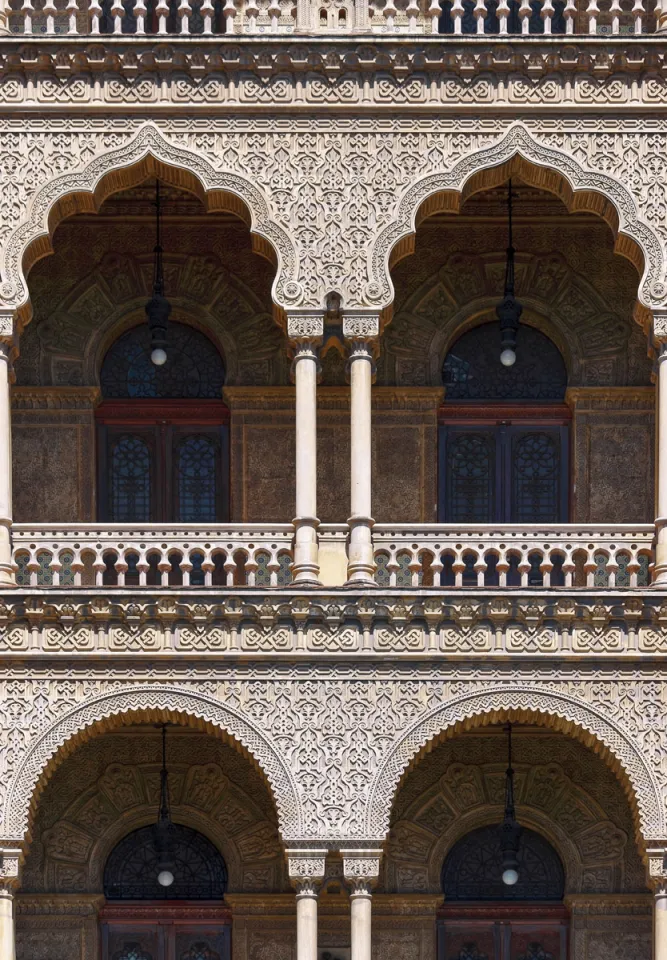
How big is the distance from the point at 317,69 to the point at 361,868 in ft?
18.2

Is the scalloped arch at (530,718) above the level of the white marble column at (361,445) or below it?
below

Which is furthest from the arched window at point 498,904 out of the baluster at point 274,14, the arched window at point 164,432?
the baluster at point 274,14

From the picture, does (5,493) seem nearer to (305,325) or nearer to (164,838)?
(305,325)

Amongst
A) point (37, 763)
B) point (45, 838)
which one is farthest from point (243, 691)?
point (45, 838)

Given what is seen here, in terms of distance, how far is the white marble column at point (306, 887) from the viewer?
55.9 feet

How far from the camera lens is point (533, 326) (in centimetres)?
1981

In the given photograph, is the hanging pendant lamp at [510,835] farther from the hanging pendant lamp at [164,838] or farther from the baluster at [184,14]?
the baluster at [184,14]

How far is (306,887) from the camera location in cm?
1706

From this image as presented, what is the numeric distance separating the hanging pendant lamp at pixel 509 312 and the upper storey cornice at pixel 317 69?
1318 mm

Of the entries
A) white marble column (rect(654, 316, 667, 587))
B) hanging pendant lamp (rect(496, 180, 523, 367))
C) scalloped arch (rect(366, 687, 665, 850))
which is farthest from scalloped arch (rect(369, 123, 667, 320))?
scalloped arch (rect(366, 687, 665, 850))

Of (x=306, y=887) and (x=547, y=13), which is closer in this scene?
(x=306, y=887)

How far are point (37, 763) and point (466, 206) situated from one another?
5.53 meters

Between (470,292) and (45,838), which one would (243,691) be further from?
(470,292)

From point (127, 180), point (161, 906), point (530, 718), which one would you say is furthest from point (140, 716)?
point (127, 180)
